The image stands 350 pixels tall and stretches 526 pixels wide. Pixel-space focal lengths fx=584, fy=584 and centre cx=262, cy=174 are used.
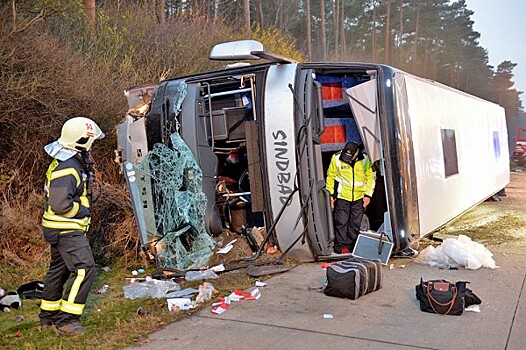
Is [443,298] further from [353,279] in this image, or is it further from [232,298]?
[232,298]

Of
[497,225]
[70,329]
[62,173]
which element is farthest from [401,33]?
[70,329]

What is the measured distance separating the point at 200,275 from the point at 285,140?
168 cm

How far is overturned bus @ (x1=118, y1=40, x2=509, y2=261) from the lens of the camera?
20.6 feet

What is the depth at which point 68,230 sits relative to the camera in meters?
4.32

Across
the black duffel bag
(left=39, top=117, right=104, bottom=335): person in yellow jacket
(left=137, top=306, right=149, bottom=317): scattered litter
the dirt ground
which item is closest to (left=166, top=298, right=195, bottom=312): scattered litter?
(left=137, top=306, right=149, bottom=317): scattered litter

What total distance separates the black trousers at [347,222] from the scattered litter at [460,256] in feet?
2.88

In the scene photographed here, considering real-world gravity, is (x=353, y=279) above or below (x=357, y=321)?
above

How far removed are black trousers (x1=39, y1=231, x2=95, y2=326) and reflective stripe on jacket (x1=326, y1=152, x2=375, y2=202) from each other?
3.49 metres

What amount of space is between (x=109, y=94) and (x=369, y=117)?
15.0 feet

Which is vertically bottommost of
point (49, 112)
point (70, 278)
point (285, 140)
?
point (70, 278)

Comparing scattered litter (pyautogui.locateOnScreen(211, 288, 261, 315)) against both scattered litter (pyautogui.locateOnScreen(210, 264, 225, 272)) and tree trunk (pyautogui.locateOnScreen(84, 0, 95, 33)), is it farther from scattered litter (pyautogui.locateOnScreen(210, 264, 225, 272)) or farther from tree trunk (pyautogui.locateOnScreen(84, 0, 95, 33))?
tree trunk (pyautogui.locateOnScreen(84, 0, 95, 33))

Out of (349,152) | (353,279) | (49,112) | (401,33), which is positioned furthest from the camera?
(401,33)

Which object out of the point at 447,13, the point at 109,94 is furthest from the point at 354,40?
the point at 109,94

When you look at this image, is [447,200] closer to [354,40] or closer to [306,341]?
[306,341]
